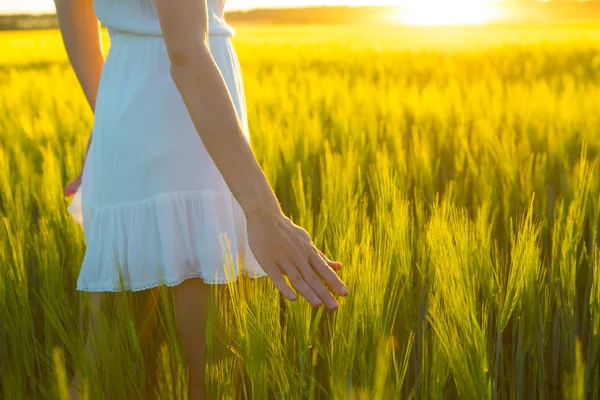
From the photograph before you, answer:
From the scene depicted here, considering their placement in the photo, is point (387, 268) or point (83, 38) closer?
point (387, 268)

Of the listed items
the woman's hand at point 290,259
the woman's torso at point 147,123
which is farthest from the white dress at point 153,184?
the woman's hand at point 290,259

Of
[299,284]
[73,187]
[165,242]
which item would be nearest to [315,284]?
[299,284]

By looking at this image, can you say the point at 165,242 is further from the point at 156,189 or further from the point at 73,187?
the point at 73,187

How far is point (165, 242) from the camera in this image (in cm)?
97

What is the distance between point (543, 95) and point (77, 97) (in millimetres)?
2220

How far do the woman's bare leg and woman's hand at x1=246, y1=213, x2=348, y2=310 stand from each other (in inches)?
9.1

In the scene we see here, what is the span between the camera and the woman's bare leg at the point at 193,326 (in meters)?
0.97

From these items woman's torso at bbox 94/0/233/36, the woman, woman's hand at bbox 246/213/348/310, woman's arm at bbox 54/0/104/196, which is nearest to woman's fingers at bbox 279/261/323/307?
woman's hand at bbox 246/213/348/310

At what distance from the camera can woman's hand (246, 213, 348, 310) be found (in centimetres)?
75

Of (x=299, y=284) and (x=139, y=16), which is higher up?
(x=139, y=16)

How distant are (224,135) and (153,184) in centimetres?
23

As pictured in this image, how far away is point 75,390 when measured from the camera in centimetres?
98

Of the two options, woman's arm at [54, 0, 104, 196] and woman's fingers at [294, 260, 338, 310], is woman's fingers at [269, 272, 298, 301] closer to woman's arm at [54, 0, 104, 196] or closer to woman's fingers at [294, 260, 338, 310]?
woman's fingers at [294, 260, 338, 310]

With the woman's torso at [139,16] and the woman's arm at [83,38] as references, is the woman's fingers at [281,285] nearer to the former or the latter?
the woman's torso at [139,16]
